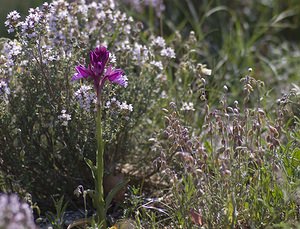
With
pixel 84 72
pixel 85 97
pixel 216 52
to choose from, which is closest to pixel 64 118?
pixel 85 97

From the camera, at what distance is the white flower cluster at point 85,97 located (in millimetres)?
2701

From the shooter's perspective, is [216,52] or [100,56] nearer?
[100,56]

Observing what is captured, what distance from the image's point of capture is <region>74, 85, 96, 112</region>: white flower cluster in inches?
Answer: 106

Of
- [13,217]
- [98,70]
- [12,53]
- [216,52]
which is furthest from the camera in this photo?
[216,52]

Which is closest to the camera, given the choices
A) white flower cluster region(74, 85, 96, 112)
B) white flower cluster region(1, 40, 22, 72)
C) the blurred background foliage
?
white flower cluster region(74, 85, 96, 112)

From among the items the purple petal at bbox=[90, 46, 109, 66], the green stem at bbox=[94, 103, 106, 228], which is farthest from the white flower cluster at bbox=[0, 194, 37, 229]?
the purple petal at bbox=[90, 46, 109, 66]

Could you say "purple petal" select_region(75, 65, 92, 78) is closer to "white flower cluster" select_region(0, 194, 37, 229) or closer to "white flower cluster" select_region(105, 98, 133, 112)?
"white flower cluster" select_region(105, 98, 133, 112)

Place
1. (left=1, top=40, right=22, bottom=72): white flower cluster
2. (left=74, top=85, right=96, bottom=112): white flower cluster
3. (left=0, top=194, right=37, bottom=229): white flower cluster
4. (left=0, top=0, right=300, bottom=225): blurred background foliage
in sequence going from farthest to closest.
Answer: (left=0, top=0, right=300, bottom=225): blurred background foliage < (left=1, top=40, right=22, bottom=72): white flower cluster < (left=74, top=85, right=96, bottom=112): white flower cluster < (left=0, top=194, right=37, bottom=229): white flower cluster

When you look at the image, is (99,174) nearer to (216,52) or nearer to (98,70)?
(98,70)

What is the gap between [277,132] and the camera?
8.31 feet

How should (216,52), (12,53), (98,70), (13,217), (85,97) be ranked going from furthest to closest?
(216,52)
(12,53)
(85,97)
(98,70)
(13,217)

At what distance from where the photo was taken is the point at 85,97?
2709mm

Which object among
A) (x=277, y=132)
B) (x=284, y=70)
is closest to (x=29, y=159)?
(x=277, y=132)

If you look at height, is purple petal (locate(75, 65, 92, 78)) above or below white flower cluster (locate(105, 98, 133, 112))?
above
